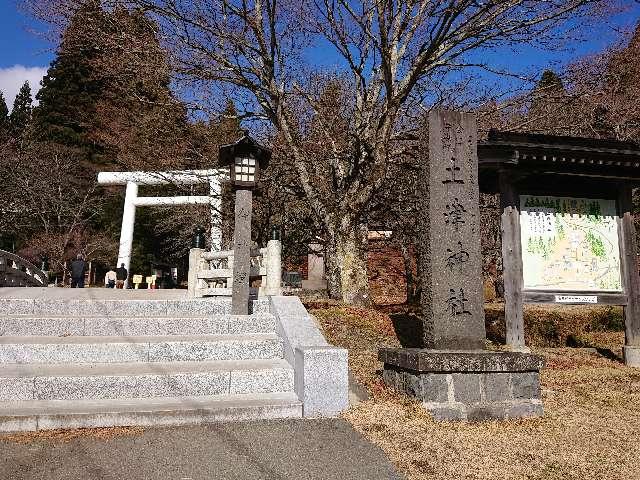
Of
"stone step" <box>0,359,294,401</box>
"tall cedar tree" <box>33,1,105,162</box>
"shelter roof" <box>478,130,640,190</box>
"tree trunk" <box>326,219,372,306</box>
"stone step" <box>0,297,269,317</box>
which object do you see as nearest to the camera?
"stone step" <box>0,359,294,401</box>

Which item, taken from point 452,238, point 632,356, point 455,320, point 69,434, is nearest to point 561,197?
point 632,356

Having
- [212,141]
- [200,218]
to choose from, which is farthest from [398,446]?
[200,218]

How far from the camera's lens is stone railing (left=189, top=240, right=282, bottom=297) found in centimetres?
878

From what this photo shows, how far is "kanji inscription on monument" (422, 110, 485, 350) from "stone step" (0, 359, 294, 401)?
201 cm

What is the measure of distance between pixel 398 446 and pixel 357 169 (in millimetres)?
7311

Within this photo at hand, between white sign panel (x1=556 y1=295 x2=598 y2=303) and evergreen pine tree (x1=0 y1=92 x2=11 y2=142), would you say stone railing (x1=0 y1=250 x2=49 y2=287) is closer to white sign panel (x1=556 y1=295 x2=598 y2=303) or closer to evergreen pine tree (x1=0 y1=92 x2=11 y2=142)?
evergreen pine tree (x1=0 y1=92 x2=11 y2=142)

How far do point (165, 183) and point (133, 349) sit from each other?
1164 cm

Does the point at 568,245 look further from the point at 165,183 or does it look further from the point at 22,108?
the point at 22,108

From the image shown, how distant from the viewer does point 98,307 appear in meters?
7.23

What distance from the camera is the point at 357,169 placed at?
10703mm

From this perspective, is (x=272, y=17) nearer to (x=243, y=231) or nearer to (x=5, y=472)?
A: (x=243, y=231)

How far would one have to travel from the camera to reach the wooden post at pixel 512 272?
27.3 ft

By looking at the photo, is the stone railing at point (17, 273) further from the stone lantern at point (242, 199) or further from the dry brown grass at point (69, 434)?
the dry brown grass at point (69, 434)

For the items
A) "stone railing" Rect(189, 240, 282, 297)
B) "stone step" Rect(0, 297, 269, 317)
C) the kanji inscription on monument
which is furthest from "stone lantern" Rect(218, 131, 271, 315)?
the kanji inscription on monument
